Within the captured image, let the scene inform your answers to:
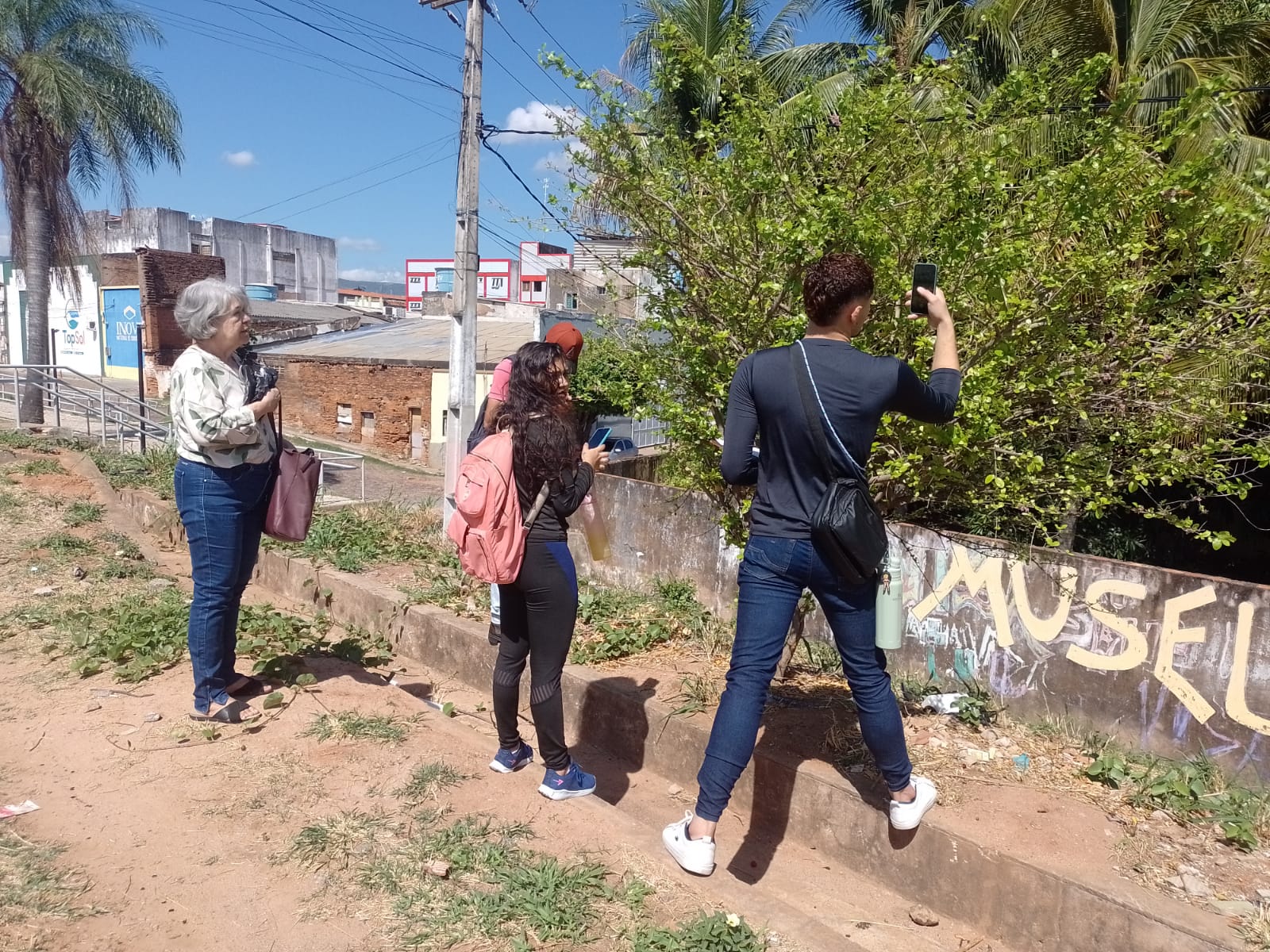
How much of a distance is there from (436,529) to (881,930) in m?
5.41

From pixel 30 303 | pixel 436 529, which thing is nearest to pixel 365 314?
pixel 30 303

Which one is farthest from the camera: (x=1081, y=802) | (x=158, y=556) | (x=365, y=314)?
(x=365, y=314)

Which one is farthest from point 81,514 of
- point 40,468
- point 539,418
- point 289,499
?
point 539,418

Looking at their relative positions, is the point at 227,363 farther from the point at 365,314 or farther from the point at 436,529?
the point at 365,314

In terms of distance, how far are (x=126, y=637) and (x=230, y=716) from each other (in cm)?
104

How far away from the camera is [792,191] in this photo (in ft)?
12.4

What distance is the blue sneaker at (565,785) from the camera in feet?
10.8

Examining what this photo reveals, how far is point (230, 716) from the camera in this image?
3721mm

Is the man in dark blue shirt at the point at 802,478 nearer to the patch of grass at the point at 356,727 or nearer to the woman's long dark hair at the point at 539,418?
the woman's long dark hair at the point at 539,418

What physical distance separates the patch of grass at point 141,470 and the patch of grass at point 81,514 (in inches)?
31.0

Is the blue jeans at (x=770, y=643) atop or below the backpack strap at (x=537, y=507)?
below

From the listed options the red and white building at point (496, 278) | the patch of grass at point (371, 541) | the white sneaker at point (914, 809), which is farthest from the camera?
the red and white building at point (496, 278)

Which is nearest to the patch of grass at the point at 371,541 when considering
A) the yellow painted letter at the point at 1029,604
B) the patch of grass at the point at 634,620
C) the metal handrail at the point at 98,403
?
the patch of grass at the point at 634,620

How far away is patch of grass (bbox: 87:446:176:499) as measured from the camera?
9203 millimetres
